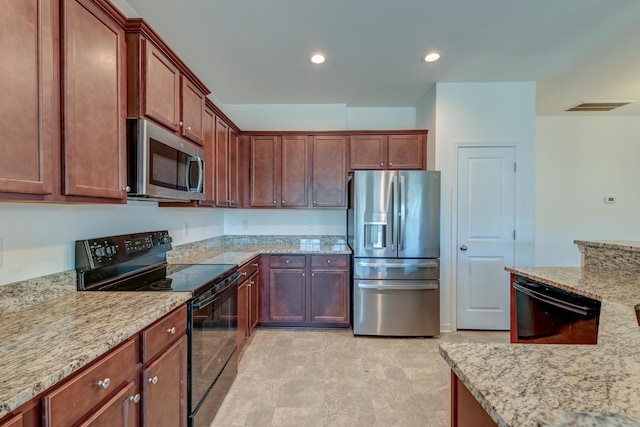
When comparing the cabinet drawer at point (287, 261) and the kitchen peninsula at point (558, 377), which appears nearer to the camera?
the kitchen peninsula at point (558, 377)

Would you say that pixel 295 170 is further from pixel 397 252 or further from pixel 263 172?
pixel 397 252

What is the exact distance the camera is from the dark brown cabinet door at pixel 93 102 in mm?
1200

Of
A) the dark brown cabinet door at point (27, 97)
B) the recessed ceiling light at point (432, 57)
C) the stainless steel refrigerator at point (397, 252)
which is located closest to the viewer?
the dark brown cabinet door at point (27, 97)

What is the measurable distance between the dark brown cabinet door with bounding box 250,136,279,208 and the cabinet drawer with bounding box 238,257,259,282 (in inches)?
32.3

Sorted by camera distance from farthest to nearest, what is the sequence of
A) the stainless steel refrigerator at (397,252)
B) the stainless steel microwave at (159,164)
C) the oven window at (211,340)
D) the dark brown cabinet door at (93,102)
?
the stainless steel refrigerator at (397,252) → the oven window at (211,340) → the stainless steel microwave at (159,164) → the dark brown cabinet door at (93,102)

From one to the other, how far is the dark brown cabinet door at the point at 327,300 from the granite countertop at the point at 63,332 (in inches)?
73.2

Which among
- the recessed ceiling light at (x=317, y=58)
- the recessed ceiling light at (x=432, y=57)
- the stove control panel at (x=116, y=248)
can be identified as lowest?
the stove control panel at (x=116, y=248)

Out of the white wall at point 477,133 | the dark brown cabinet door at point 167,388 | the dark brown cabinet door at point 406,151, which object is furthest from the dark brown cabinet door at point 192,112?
the white wall at point 477,133

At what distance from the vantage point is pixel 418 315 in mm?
3062

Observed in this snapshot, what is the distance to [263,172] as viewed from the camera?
12.0 feet

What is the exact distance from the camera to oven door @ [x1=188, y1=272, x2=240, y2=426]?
1642mm

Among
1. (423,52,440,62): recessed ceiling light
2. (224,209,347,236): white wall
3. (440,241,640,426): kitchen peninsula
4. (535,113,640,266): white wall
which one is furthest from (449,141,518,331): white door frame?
(440,241,640,426): kitchen peninsula

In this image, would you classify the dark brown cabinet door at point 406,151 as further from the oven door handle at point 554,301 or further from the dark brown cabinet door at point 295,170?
the oven door handle at point 554,301

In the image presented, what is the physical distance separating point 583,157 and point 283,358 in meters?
5.06
